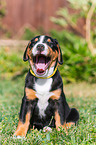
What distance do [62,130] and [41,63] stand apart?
0.85 meters

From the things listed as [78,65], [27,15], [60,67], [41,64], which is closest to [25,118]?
[41,64]

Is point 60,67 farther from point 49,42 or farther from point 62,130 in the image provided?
point 62,130

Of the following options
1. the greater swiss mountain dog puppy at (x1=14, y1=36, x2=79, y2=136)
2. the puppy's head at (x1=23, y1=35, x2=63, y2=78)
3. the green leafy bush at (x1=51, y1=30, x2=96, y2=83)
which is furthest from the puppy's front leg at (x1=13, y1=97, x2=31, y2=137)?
the green leafy bush at (x1=51, y1=30, x2=96, y2=83)

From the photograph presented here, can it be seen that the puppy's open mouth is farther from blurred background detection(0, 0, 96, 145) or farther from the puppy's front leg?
blurred background detection(0, 0, 96, 145)

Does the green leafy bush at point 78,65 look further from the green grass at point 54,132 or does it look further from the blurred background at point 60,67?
the green grass at point 54,132

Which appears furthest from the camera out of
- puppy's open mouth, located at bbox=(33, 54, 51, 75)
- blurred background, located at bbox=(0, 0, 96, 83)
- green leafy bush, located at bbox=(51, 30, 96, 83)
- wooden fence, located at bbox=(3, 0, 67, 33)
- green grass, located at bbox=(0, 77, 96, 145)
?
wooden fence, located at bbox=(3, 0, 67, 33)

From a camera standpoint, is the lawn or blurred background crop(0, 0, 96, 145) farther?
blurred background crop(0, 0, 96, 145)

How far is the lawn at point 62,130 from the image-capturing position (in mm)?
2513

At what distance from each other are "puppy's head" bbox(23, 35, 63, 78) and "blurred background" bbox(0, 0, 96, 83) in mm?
3018

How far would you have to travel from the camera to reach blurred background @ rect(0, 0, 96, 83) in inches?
236

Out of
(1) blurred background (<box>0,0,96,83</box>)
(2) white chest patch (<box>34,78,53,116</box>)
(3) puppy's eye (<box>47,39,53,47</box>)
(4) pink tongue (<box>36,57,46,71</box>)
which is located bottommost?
(2) white chest patch (<box>34,78,53,116</box>)

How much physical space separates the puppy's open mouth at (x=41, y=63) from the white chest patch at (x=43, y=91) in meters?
0.16

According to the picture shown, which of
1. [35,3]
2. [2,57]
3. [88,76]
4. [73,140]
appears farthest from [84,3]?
[73,140]

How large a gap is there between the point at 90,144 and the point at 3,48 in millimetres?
6192
